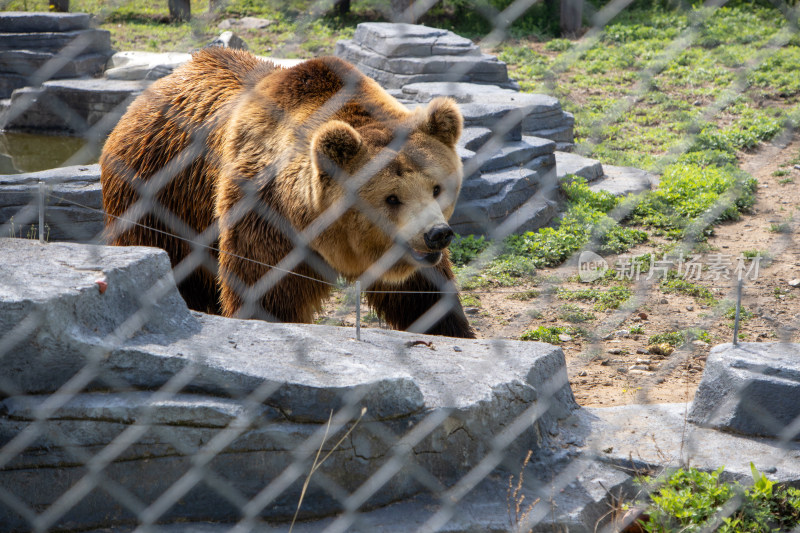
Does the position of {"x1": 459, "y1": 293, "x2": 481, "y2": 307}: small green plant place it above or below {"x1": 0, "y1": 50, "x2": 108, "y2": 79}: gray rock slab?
below

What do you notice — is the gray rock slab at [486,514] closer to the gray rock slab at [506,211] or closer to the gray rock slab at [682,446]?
the gray rock slab at [682,446]

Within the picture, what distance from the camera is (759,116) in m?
7.74

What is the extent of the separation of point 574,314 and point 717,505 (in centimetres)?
219

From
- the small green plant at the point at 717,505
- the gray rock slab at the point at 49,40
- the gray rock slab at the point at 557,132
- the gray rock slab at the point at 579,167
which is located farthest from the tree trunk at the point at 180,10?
the small green plant at the point at 717,505

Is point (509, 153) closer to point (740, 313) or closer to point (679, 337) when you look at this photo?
point (740, 313)

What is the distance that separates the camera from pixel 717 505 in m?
2.50

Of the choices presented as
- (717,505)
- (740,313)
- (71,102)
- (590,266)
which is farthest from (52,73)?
(717,505)

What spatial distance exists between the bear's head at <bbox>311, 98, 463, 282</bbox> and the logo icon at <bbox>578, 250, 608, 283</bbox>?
1935mm

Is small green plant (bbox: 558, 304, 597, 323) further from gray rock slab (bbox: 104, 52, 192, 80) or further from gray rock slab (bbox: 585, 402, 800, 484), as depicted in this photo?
gray rock slab (bbox: 104, 52, 192, 80)

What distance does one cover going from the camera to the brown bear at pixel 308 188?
3264 mm

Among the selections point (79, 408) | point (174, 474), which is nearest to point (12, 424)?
point (79, 408)

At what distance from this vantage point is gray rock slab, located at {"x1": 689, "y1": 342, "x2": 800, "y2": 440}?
2871mm

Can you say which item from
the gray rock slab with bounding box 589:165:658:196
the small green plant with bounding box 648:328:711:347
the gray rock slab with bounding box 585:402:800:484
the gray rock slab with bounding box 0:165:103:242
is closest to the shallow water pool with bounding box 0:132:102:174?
the gray rock slab with bounding box 0:165:103:242

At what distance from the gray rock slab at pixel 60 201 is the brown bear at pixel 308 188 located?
1.41m
